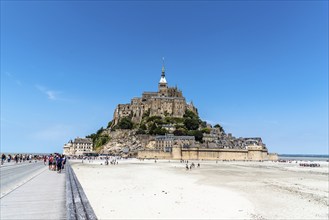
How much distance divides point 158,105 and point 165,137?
65.8ft

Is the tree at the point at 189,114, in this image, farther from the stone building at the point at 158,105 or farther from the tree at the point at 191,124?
the tree at the point at 191,124

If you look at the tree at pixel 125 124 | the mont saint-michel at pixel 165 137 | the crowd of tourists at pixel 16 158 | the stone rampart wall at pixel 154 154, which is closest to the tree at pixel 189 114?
the mont saint-michel at pixel 165 137

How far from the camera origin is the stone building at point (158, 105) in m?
87.3

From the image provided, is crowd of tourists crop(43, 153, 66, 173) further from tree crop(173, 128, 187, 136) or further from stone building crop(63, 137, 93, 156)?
stone building crop(63, 137, 93, 156)

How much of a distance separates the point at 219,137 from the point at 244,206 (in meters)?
71.7

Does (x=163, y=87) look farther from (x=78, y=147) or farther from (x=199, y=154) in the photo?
(x=199, y=154)

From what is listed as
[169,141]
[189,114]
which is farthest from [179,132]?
[189,114]

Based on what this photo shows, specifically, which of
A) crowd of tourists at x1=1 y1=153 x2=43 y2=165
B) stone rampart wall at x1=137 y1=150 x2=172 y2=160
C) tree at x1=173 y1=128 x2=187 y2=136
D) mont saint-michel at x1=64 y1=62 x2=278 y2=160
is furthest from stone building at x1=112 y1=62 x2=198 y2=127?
crowd of tourists at x1=1 y1=153 x2=43 y2=165

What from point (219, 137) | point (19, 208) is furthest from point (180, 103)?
point (19, 208)

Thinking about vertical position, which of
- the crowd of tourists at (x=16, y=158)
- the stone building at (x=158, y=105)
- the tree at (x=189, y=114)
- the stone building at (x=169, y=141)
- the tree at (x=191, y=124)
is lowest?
the crowd of tourists at (x=16, y=158)

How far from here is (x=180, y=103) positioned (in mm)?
88000

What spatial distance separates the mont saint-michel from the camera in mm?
66625

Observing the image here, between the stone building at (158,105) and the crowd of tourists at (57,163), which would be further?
the stone building at (158,105)

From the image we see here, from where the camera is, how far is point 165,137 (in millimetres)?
69438
